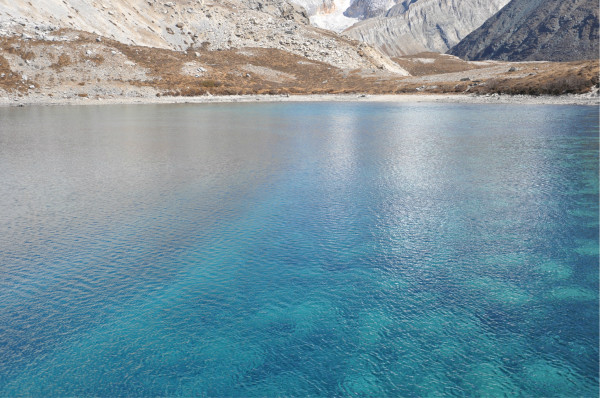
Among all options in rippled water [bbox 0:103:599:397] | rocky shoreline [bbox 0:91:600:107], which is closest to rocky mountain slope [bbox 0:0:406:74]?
rocky shoreline [bbox 0:91:600:107]

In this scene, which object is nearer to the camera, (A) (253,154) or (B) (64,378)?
(B) (64,378)

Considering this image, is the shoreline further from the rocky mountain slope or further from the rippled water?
the rippled water

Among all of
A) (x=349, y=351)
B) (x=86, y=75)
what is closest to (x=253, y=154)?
(x=349, y=351)

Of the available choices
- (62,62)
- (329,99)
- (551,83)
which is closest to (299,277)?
(551,83)

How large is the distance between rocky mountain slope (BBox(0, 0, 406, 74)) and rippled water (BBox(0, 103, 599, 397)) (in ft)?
303

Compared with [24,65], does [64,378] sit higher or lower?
lower

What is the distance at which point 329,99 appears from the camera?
280ft

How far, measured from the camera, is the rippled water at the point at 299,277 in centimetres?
837

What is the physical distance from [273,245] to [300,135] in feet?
82.8

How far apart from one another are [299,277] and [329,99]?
3012 inches

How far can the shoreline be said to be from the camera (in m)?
64.1

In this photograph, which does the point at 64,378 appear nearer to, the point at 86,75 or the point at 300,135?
the point at 300,135

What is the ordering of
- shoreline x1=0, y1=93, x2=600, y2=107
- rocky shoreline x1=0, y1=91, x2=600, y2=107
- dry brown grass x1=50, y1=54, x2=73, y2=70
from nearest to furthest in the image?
rocky shoreline x1=0, y1=91, x2=600, y2=107, shoreline x1=0, y1=93, x2=600, y2=107, dry brown grass x1=50, y1=54, x2=73, y2=70

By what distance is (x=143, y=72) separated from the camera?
301 ft
